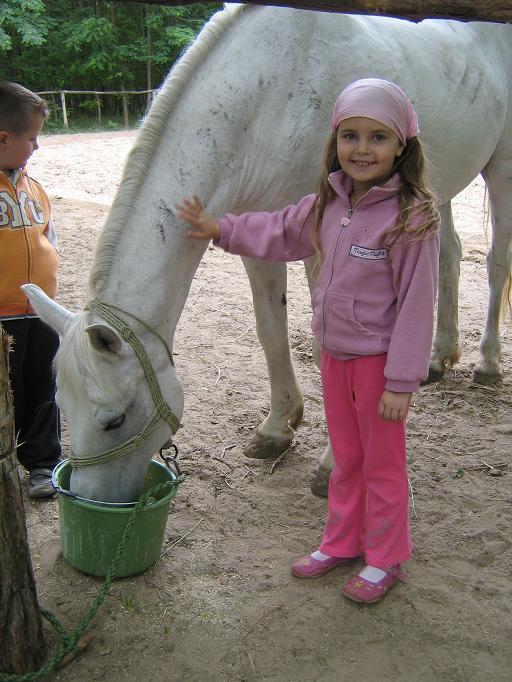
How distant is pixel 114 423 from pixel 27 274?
0.89 metres

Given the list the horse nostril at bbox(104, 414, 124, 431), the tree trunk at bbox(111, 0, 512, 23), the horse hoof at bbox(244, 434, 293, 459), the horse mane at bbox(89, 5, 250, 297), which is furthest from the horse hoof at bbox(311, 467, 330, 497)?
the tree trunk at bbox(111, 0, 512, 23)

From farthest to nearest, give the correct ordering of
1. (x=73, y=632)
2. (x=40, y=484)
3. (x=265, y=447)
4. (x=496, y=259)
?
(x=496, y=259)
(x=265, y=447)
(x=40, y=484)
(x=73, y=632)

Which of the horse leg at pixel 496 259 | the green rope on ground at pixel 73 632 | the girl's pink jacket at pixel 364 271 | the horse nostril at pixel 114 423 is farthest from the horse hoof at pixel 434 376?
the horse nostril at pixel 114 423

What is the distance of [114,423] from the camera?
2041mm

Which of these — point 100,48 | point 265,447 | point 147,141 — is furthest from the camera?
point 100,48

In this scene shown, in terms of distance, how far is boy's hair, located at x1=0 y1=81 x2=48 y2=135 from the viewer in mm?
2473

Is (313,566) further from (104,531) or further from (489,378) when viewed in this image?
(489,378)

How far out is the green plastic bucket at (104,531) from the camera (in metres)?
2.16

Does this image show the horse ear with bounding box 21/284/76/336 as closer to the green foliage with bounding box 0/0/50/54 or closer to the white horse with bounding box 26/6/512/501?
the white horse with bounding box 26/6/512/501

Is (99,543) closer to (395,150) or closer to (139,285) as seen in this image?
(139,285)

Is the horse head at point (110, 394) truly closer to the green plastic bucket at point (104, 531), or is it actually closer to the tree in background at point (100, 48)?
the green plastic bucket at point (104, 531)

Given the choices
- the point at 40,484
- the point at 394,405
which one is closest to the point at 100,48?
the point at 40,484

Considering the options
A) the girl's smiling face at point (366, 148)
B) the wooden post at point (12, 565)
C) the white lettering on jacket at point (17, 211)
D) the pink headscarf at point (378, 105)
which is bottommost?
Answer: the wooden post at point (12, 565)

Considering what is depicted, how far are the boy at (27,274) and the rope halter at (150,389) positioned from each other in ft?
1.53
